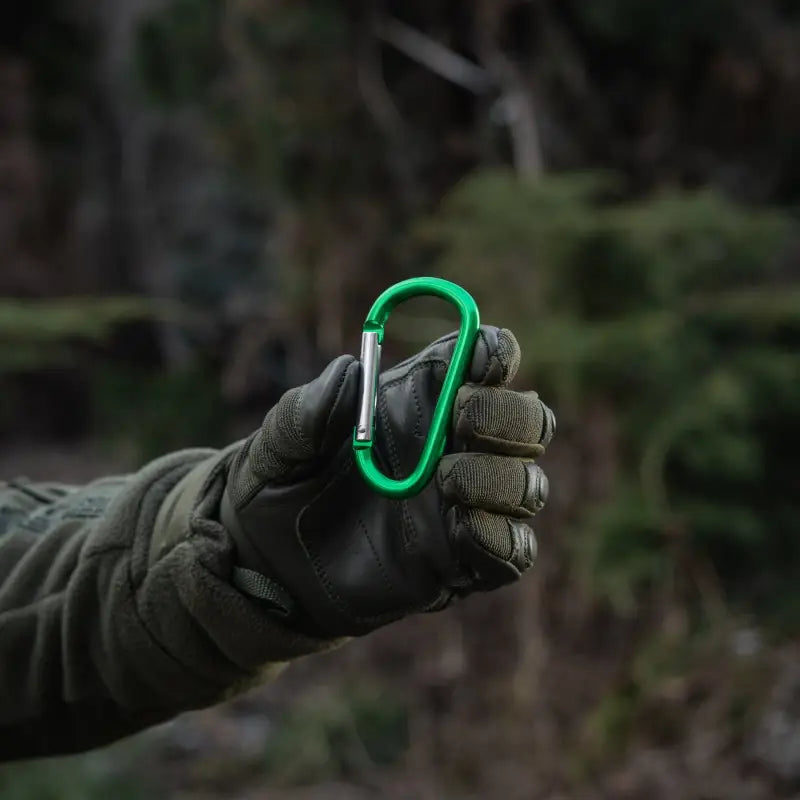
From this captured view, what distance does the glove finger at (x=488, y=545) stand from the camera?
43.8 inches

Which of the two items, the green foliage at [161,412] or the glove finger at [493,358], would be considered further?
the green foliage at [161,412]

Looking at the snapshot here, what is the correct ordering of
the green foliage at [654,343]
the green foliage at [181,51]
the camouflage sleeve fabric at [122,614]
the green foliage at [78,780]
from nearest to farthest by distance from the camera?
the camouflage sleeve fabric at [122,614] → the green foliage at [654,343] → the green foliage at [78,780] → the green foliage at [181,51]

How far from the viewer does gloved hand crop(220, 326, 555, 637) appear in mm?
1120

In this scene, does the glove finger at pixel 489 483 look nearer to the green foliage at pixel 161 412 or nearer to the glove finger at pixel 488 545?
the glove finger at pixel 488 545

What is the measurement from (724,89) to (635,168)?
457 mm

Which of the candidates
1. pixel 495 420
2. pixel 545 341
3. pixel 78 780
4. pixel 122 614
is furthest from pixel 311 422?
pixel 78 780

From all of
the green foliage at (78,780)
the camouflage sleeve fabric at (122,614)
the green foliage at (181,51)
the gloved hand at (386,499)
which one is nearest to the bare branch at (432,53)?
the green foliage at (181,51)

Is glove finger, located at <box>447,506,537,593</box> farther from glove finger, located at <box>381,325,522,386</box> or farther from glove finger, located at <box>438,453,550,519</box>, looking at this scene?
glove finger, located at <box>381,325,522,386</box>

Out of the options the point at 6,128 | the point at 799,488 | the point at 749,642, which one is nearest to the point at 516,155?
the point at 799,488

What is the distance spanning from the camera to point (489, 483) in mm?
1106

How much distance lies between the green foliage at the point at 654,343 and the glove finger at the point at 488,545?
8.56 ft

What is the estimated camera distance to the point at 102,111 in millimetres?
8695

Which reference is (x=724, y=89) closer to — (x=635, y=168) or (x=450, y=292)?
(x=635, y=168)

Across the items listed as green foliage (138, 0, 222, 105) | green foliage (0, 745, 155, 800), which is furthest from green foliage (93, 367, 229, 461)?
green foliage (0, 745, 155, 800)
